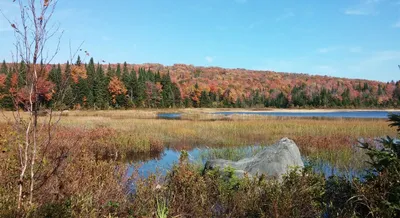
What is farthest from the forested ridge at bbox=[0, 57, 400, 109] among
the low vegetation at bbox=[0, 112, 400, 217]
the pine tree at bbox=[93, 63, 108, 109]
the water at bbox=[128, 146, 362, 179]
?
the low vegetation at bbox=[0, 112, 400, 217]

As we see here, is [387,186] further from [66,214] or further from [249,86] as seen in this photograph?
[249,86]

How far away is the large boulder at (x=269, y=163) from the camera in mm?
8422

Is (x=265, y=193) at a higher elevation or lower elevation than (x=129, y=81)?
lower

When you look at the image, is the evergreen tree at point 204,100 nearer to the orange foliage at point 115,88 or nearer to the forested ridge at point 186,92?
the forested ridge at point 186,92

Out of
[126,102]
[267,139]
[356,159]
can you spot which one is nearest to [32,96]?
[356,159]

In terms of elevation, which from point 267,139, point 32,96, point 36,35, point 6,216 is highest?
point 36,35

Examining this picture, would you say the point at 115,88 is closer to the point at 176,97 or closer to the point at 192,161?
the point at 176,97

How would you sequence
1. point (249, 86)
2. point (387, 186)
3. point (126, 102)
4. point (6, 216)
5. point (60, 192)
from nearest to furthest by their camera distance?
point (6, 216) → point (387, 186) → point (60, 192) → point (126, 102) → point (249, 86)

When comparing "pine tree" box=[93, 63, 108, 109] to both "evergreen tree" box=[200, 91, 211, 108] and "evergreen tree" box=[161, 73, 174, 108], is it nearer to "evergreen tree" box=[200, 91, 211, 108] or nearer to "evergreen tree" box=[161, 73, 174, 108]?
"evergreen tree" box=[161, 73, 174, 108]

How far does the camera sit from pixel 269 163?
8758 millimetres

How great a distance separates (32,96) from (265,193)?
4.06 meters

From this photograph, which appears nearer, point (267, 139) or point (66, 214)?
point (66, 214)

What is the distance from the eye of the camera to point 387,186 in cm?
452

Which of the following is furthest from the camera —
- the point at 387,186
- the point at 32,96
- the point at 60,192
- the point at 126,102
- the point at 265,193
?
the point at 126,102
